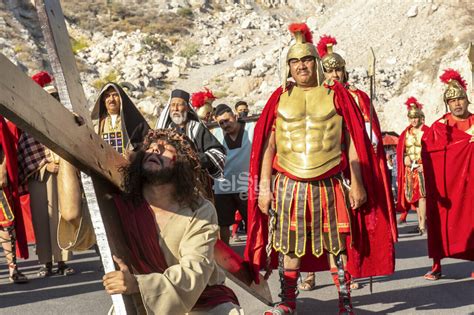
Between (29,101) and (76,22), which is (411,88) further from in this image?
(29,101)

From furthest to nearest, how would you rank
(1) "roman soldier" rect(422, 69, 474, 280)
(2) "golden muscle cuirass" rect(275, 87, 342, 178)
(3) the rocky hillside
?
(3) the rocky hillside, (1) "roman soldier" rect(422, 69, 474, 280), (2) "golden muscle cuirass" rect(275, 87, 342, 178)

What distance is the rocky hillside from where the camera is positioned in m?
34.8

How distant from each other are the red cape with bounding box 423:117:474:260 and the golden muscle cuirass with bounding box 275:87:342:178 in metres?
2.53

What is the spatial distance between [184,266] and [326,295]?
137 inches

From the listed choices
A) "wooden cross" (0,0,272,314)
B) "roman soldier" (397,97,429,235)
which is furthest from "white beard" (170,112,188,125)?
"roman soldier" (397,97,429,235)

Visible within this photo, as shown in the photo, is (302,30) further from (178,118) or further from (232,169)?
(232,169)

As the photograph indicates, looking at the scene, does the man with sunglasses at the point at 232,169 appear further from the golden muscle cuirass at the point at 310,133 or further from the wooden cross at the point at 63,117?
the wooden cross at the point at 63,117

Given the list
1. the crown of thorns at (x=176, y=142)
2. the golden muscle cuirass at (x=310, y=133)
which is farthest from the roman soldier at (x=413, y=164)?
the crown of thorns at (x=176, y=142)

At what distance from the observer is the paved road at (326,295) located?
591 centimetres

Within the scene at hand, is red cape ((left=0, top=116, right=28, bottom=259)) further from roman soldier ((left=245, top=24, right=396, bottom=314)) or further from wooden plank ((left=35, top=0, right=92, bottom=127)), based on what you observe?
wooden plank ((left=35, top=0, right=92, bottom=127))

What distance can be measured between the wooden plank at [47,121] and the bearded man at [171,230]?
489 mm

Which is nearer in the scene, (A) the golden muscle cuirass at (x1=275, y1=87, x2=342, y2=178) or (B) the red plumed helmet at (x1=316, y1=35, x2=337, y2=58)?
(A) the golden muscle cuirass at (x1=275, y1=87, x2=342, y2=178)

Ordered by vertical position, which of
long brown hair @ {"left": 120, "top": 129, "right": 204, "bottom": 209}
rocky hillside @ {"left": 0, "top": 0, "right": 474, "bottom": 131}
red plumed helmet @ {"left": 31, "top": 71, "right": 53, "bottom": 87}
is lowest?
long brown hair @ {"left": 120, "top": 129, "right": 204, "bottom": 209}

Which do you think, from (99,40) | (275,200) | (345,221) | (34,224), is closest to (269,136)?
(275,200)
